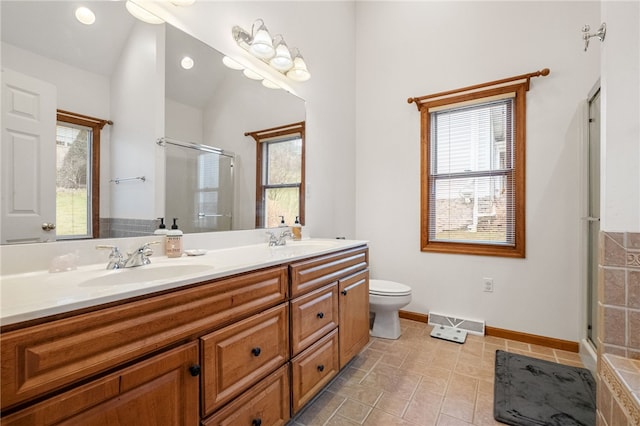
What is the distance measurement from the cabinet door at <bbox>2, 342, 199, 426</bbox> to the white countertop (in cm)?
19

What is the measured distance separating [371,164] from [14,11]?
8.56 feet

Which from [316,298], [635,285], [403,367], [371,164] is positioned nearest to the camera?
[635,285]

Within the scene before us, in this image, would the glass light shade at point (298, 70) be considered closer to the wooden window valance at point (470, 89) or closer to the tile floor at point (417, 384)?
the wooden window valance at point (470, 89)

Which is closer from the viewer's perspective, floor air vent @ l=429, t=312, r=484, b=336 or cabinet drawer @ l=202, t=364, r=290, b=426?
cabinet drawer @ l=202, t=364, r=290, b=426

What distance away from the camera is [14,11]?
3.12 feet

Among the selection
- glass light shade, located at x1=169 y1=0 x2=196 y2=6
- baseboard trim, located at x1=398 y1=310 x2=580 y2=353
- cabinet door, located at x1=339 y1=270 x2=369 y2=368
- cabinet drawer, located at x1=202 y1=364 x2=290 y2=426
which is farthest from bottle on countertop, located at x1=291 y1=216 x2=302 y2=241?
baseboard trim, located at x1=398 y1=310 x2=580 y2=353

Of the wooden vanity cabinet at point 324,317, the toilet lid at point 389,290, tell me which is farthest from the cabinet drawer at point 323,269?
the toilet lid at point 389,290

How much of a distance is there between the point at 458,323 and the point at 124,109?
2.89 meters

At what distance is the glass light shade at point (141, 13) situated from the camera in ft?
4.16

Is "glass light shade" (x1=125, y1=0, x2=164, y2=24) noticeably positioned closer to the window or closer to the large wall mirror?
the large wall mirror

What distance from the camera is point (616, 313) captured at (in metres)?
1.18

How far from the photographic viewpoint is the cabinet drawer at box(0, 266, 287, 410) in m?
0.57

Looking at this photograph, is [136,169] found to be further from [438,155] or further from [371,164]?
[438,155]

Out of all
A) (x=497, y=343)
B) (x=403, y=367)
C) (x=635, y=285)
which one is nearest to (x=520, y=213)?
(x=497, y=343)
